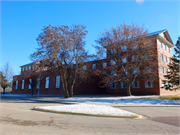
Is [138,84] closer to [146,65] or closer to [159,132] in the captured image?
[146,65]

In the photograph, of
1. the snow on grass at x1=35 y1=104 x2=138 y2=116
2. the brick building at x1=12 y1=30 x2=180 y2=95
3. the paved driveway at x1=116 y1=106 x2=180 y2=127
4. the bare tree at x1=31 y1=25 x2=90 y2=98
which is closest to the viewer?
the paved driveway at x1=116 y1=106 x2=180 y2=127

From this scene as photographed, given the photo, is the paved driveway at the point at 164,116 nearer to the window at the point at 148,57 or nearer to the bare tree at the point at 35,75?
the window at the point at 148,57

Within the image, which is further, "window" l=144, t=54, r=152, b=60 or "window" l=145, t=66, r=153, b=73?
"window" l=145, t=66, r=153, b=73

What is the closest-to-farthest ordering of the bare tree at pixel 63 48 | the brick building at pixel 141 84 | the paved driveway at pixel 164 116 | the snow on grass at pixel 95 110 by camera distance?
the paved driveway at pixel 164 116 → the snow on grass at pixel 95 110 → the bare tree at pixel 63 48 → the brick building at pixel 141 84

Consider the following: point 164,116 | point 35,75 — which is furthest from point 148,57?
point 35,75

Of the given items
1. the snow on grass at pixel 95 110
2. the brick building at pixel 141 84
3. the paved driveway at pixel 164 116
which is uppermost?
the brick building at pixel 141 84

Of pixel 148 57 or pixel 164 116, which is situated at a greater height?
pixel 148 57

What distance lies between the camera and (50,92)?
44.4 m

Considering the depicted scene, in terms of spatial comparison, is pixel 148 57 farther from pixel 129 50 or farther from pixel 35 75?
pixel 35 75

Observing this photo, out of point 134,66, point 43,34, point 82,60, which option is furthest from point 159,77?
point 43,34

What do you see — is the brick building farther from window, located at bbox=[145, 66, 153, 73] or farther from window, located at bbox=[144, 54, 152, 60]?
window, located at bbox=[145, 66, 153, 73]

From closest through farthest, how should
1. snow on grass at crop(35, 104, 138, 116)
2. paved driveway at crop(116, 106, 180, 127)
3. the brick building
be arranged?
paved driveway at crop(116, 106, 180, 127) < snow on grass at crop(35, 104, 138, 116) < the brick building

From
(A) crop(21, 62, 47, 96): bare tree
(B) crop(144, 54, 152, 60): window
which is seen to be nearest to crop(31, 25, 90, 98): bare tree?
(A) crop(21, 62, 47, 96): bare tree

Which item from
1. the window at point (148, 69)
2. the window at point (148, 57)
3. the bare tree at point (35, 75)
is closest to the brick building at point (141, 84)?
the bare tree at point (35, 75)
